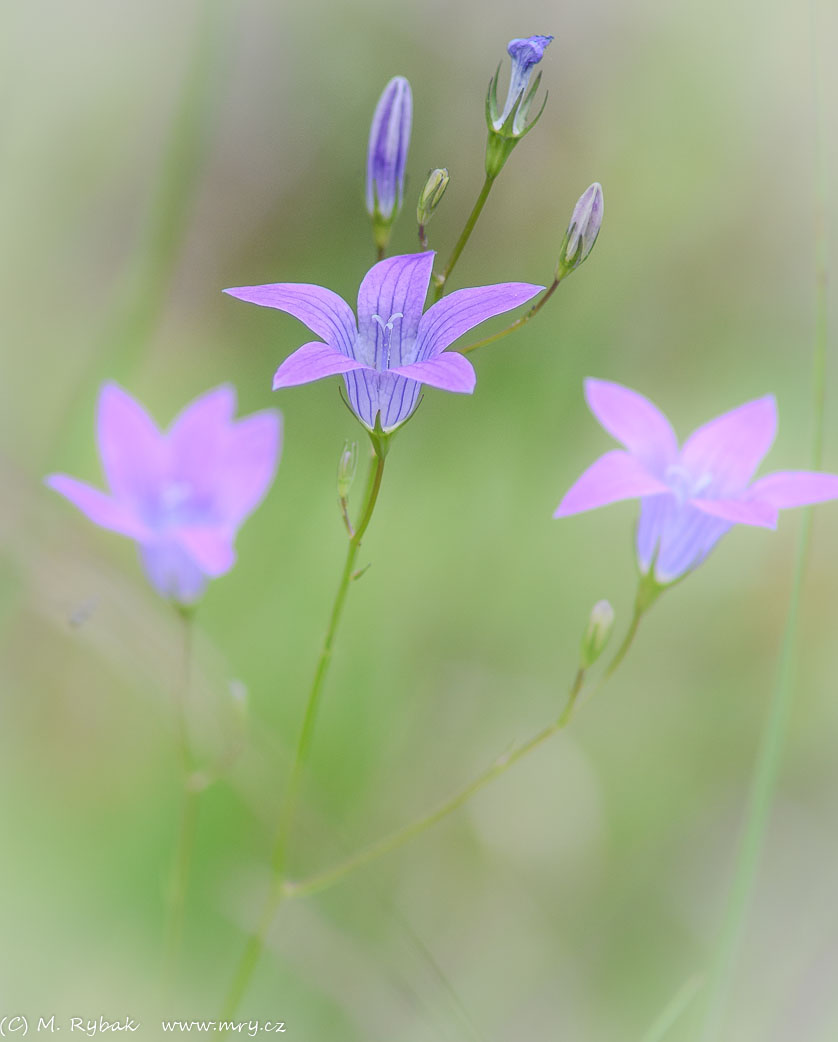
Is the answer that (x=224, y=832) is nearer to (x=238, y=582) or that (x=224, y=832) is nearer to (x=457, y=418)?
(x=238, y=582)

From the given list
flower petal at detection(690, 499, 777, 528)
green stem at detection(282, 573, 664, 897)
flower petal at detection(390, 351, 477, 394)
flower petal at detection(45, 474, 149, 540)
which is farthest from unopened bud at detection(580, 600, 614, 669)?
flower petal at detection(45, 474, 149, 540)

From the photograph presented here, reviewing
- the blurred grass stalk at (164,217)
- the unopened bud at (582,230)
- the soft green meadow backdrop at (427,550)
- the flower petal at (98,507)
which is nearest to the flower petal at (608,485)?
the unopened bud at (582,230)

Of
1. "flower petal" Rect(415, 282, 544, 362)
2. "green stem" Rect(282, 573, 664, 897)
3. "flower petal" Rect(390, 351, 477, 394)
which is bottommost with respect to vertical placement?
"green stem" Rect(282, 573, 664, 897)

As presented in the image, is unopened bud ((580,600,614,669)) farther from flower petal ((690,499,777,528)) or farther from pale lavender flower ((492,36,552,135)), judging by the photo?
pale lavender flower ((492,36,552,135))

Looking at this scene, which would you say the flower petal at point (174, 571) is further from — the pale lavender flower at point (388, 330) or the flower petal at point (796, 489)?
the flower petal at point (796, 489)

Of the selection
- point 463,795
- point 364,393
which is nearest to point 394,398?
point 364,393

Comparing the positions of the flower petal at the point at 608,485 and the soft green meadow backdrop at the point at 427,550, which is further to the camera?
the soft green meadow backdrop at the point at 427,550
